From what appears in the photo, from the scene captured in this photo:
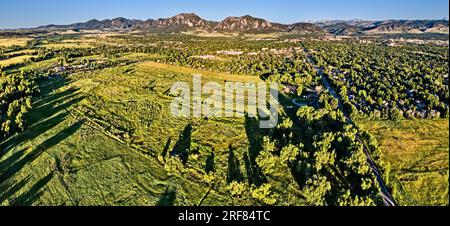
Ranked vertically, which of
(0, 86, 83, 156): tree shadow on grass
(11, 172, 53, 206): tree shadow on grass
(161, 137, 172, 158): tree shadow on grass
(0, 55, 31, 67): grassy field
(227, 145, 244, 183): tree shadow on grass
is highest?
(0, 55, 31, 67): grassy field

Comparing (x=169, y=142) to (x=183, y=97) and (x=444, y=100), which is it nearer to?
(x=183, y=97)

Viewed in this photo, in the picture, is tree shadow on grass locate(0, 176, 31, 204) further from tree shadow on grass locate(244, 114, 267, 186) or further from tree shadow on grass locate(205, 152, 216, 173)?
tree shadow on grass locate(244, 114, 267, 186)

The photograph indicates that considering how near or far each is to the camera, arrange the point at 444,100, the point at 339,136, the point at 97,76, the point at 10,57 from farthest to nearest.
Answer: the point at 10,57
the point at 97,76
the point at 444,100
the point at 339,136

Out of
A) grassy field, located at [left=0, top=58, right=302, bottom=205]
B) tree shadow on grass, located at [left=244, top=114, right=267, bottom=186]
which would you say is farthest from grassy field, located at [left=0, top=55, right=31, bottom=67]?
tree shadow on grass, located at [left=244, top=114, right=267, bottom=186]

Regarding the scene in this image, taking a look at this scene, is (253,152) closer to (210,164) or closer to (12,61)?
(210,164)

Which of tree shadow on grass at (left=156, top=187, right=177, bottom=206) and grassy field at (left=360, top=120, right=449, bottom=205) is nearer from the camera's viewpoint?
grassy field at (left=360, top=120, right=449, bottom=205)

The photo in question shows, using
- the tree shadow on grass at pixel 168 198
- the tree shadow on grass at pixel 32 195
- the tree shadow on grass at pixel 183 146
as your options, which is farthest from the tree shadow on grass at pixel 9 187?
the tree shadow on grass at pixel 183 146
